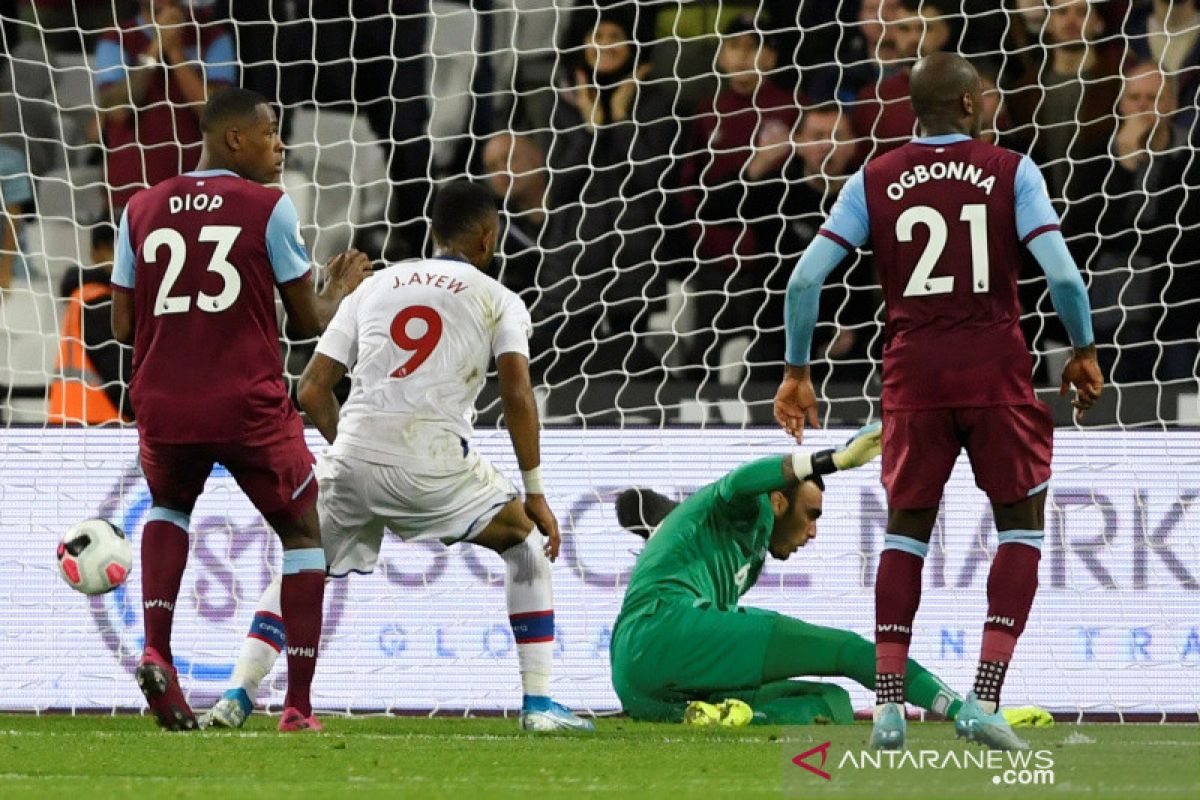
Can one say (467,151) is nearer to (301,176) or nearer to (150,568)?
(301,176)

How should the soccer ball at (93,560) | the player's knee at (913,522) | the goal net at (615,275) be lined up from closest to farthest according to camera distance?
the player's knee at (913,522) < the soccer ball at (93,560) < the goal net at (615,275)

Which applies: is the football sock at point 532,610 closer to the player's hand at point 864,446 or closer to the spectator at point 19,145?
the player's hand at point 864,446

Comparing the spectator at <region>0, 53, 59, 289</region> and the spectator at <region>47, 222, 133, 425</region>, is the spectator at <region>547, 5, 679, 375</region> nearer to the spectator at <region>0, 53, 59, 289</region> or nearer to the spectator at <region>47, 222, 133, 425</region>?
the spectator at <region>47, 222, 133, 425</region>

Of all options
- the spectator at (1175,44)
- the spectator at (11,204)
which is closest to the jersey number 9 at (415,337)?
the spectator at (11,204)

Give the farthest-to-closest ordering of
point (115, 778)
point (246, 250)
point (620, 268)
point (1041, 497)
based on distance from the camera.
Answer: point (620, 268) < point (246, 250) < point (1041, 497) < point (115, 778)

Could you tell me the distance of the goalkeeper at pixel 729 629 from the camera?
21.2ft

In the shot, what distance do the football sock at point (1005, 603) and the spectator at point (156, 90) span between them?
498 cm

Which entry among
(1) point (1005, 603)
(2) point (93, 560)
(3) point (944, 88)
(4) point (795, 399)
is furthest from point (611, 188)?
(1) point (1005, 603)

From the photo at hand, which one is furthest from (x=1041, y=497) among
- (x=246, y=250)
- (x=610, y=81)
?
(x=610, y=81)

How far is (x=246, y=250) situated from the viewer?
231 inches

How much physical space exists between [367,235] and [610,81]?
132 centimetres

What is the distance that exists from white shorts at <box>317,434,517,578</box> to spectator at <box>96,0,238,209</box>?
10.7 feet

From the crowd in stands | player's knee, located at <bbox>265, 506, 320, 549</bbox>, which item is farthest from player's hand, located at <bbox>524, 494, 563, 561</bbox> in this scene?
the crowd in stands

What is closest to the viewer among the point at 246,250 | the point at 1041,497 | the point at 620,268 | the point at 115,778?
the point at 115,778
